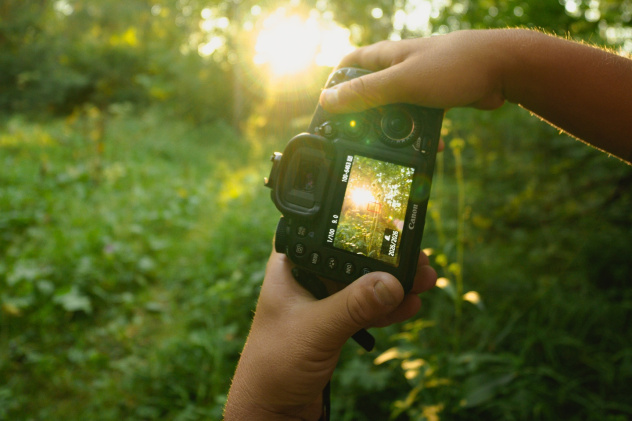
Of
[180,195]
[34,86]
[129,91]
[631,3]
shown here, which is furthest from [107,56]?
[631,3]

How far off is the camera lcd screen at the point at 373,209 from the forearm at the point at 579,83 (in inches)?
15.8

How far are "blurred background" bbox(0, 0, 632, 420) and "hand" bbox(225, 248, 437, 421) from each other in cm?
65

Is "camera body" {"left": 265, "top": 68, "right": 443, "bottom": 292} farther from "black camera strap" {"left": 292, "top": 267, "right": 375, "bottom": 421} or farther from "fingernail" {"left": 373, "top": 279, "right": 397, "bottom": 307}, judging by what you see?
"fingernail" {"left": 373, "top": 279, "right": 397, "bottom": 307}

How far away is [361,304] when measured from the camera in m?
0.92

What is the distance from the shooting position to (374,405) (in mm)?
2016

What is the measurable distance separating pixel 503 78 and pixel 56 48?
1364 centimetres

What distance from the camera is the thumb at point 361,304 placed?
925 millimetres

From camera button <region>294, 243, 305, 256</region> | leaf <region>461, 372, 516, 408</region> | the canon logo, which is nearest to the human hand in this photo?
the canon logo

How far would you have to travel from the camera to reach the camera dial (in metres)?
1.11

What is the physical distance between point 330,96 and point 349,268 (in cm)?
48

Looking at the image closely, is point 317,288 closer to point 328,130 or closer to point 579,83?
point 328,130

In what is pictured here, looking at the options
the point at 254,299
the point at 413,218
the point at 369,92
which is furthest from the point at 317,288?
the point at 254,299

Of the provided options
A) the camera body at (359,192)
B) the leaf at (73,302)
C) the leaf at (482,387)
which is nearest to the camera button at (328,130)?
the camera body at (359,192)

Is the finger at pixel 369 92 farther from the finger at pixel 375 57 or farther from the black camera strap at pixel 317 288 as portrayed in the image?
the black camera strap at pixel 317 288
